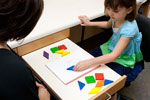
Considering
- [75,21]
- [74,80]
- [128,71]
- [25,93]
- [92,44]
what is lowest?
[92,44]

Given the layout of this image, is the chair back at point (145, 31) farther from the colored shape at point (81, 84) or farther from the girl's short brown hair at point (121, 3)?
the colored shape at point (81, 84)

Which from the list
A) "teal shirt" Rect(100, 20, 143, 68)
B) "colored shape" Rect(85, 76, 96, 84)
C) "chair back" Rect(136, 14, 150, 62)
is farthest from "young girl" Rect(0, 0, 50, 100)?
"chair back" Rect(136, 14, 150, 62)

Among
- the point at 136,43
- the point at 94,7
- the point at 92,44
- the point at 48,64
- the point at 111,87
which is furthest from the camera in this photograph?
the point at 92,44

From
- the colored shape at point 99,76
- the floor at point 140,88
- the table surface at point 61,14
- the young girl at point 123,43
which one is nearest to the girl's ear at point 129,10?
the young girl at point 123,43

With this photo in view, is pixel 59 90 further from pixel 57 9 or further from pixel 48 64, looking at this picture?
pixel 57 9

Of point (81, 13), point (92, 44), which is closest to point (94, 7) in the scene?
point (81, 13)

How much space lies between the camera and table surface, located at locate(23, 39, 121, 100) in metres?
0.90

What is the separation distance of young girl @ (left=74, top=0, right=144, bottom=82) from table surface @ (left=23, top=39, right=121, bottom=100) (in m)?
0.08

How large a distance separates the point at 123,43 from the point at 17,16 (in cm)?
71

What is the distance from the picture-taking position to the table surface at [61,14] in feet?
3.79

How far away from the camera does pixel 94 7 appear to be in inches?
58.6

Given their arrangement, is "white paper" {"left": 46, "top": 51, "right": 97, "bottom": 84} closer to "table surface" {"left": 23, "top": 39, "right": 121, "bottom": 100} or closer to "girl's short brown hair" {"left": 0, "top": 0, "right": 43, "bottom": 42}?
"table surface" {"left": 23, "top": 39, "right": 121, "bottom": 100}

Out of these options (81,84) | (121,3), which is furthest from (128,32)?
(81,84)

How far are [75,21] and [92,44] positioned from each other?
43.8 inches
